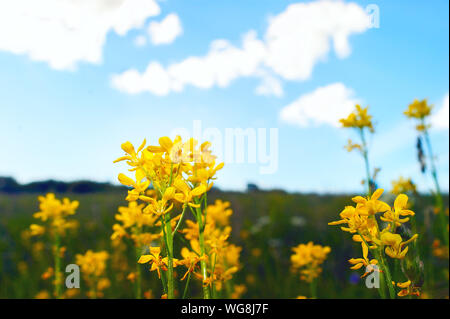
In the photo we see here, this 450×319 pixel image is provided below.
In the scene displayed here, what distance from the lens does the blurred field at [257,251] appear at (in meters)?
4.91

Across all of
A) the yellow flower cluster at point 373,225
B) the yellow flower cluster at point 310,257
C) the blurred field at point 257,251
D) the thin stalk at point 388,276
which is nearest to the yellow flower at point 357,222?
the yellow flower cluster at point 373,225

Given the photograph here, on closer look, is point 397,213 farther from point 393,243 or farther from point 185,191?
point 185,191

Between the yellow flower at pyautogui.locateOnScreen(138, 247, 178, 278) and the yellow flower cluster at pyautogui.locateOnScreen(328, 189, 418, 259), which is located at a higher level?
the yellow flower cluster at pyautogui.locateOnScreen(328, 189, 418, 259)

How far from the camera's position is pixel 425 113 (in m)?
4.48

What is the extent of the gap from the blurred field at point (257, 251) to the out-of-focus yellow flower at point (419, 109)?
3.89ft

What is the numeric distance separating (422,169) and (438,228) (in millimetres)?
1063

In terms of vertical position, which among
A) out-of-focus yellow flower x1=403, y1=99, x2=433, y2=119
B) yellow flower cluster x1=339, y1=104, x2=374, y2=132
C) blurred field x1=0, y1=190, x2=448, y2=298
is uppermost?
out-of-focus yellow flower x1=403, y1=99, x2=433, y2=119

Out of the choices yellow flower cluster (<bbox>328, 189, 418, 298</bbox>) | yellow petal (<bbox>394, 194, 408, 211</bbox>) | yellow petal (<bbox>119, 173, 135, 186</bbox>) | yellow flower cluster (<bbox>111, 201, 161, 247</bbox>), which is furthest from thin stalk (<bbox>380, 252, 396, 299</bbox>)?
yellow flower cluster (<bbox>111, 201, 161, 247</bbox>)

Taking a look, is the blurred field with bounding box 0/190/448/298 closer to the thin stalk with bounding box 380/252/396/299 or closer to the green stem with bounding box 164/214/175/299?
the green stem with bounding box 164/214/175/299

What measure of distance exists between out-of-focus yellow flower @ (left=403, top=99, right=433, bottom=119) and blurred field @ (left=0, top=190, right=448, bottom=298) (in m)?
1.19

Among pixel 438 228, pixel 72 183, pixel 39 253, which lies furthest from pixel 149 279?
pixel 438 228

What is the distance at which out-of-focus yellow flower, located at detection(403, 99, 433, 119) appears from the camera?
4.47 meters

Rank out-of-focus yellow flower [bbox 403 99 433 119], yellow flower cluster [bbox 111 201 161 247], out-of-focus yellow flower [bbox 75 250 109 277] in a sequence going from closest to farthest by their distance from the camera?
yellow flower cluster [bbox 111 201 161 247], out-of-focus yellow flower [bbox 75 250 109 277], out-of-focus yellow flower [bbox 403 99 433 119]
